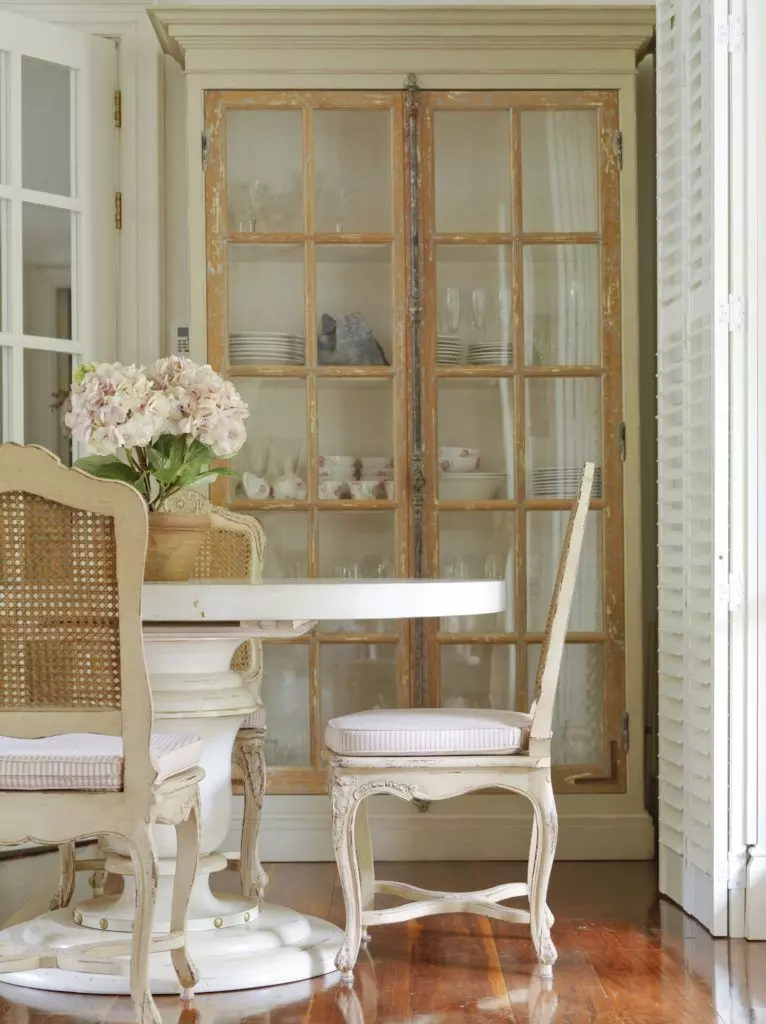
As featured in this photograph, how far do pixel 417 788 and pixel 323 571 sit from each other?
1245mm

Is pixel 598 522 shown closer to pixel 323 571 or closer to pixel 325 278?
pixel 323 571

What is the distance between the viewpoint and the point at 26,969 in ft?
7.18

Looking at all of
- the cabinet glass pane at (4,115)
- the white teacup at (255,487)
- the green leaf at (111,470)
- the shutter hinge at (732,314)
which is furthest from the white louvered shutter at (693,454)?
the cabinet glass pane at (4,115)

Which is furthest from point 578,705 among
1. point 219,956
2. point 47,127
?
point 47,127

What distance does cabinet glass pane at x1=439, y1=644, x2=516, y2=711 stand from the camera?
3549 millimetres

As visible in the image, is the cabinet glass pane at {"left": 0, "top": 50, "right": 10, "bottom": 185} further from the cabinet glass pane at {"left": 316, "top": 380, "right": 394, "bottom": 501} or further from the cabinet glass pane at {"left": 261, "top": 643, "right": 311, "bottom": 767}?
the cabinet glass pane at {"left": 261, "top": 643, "right": 311, "bottom": 767}

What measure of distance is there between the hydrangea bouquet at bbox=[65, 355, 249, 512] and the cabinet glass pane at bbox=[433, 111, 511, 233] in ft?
4.43

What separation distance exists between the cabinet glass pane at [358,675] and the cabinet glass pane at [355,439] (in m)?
0.45

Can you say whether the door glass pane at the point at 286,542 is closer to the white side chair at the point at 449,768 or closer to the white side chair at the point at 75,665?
the white side chair at the point at 449,768

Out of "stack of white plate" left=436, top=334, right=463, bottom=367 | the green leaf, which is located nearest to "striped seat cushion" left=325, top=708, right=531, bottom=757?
the green leaf

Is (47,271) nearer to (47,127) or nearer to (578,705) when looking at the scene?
(47,127)

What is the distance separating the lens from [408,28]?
3.47 meters

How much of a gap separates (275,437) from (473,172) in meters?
0.98

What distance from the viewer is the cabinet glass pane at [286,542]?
11.7 feet
